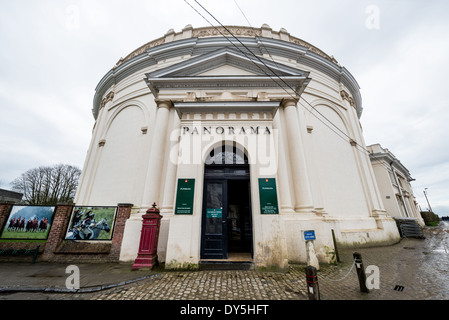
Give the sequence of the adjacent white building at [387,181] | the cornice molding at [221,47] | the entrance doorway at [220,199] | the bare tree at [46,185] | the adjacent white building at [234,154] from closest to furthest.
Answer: the entrance doorway at [220,199] → the adjacent white building at [234,154] → the cornice molding at [221,47] → the adjacent white building at [387,181] → the bare tree at [46,185]

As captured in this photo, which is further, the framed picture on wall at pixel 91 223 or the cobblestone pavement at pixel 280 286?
the framed picture on wall at pixel 91 223

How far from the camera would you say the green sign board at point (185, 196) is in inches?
225

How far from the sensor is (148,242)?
580 centimetres

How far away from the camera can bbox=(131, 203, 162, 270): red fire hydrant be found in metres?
5.58

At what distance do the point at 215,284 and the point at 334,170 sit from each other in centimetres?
967

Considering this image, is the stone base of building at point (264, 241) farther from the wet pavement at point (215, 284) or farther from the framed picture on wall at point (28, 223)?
the framed picture on wall at point (28, 223)

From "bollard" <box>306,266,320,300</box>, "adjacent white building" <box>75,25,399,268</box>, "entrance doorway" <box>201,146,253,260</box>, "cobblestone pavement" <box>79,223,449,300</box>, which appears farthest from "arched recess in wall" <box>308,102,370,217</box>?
"bollard" <box>306,266,320,300</box>

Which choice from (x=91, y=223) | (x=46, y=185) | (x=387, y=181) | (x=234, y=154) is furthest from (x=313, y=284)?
(x=46, y=185)

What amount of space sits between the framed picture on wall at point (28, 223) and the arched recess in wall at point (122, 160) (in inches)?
110

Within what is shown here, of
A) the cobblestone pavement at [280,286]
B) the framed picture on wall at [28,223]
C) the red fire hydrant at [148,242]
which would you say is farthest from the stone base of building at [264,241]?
the framed picture on wall at [28,223]

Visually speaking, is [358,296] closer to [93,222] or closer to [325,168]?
[325,168]

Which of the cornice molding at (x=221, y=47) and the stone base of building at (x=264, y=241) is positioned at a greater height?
the cornice molding at (x=221, y=47)

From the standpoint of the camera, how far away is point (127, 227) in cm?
670

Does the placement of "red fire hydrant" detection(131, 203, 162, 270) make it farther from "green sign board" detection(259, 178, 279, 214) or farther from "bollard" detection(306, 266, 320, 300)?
"bollard" detection(306, 266, 320, 300)
